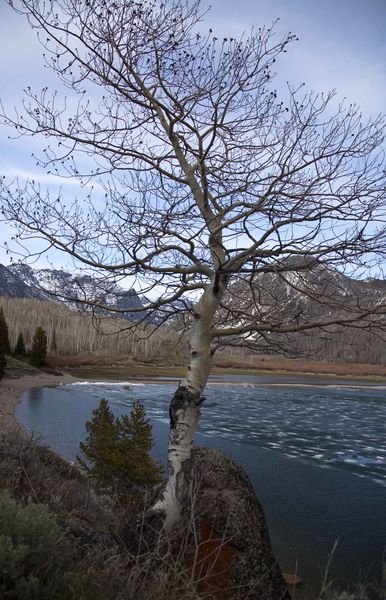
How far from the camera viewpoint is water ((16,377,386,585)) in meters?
10.6

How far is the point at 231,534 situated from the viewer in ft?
19.0

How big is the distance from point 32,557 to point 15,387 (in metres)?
39.7

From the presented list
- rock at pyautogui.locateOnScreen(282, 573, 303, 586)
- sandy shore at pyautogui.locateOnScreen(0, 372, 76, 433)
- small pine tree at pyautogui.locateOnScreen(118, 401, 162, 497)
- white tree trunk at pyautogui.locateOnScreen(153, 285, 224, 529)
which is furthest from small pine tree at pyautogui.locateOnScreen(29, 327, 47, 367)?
white tree trunk at pyautogui.locateOnScreen(153, 285, 224, 529)

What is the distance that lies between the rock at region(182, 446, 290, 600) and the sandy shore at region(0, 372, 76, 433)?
16.5m

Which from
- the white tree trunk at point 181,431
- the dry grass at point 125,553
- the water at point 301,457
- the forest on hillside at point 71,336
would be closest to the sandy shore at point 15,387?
the water at point 301,457

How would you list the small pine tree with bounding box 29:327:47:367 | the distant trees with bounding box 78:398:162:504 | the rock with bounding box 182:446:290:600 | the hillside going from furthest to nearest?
1. the small pine tree with bounding box 29:327:47:367
2. the distant trees with bounding box 78:398:162:504
3. the hillside
4. the rock with bounding box 182:446:290:600

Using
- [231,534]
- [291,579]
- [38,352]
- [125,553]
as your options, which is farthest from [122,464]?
[38,352]

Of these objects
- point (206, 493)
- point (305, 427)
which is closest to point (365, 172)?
point (206, 493)

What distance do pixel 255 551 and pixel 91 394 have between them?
34910 mm

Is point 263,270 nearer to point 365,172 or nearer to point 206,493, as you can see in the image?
point 365,172

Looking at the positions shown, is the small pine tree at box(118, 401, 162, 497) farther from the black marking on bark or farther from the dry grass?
the black marking on bark

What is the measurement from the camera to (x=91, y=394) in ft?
129

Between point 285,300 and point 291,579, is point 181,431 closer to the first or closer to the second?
point 285,300

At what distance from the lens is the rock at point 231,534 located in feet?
17.9
